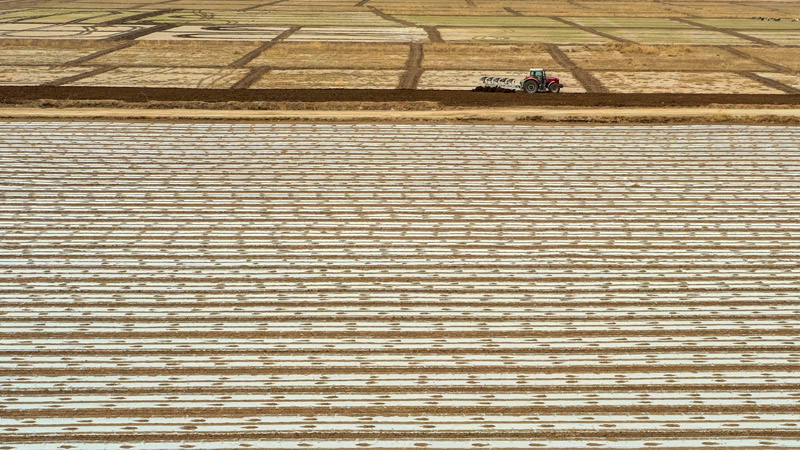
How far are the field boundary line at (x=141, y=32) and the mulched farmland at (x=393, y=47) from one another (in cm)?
20

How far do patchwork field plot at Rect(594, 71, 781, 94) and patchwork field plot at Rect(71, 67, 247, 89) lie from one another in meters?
21.3

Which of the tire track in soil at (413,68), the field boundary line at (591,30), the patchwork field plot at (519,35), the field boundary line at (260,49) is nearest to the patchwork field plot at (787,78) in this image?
the field boundary line at (591,30)

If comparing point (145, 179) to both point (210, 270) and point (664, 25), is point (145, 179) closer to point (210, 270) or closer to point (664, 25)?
point (210, 270)

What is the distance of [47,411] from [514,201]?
12332 mm

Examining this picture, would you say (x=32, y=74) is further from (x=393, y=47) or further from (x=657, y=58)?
(x=657, y=58)

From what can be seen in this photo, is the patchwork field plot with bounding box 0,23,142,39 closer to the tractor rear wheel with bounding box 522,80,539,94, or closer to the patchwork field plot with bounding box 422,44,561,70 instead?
the patchwork field plot with bounding box 422,44,561,70

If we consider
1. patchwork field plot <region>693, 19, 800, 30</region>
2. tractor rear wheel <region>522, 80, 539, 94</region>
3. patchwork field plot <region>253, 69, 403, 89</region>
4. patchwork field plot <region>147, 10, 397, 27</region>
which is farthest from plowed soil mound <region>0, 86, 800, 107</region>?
patchwork field plot <region>693, 19, 800, 30</region>

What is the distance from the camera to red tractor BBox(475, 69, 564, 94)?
3353 cm

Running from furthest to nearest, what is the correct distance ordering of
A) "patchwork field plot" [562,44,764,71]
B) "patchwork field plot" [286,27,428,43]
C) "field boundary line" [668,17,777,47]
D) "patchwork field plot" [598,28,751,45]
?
1. "patchwork field plot" [598,28,751,45]
2. "field boundary line" [668,17,777,47]
3. "patchwork field plot" [286,27,428,43]
4. "patchwork field plot" [562,44,764,71]

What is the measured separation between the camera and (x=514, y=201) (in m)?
18.6

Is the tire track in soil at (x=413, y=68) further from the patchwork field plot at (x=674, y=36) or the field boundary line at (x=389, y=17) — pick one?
the patchwork field plot at (x=674, y=36)

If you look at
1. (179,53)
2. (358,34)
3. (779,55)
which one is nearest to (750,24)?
(779,55)

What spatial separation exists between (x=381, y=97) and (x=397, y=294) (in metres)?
19.0

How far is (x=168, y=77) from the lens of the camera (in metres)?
38.1
